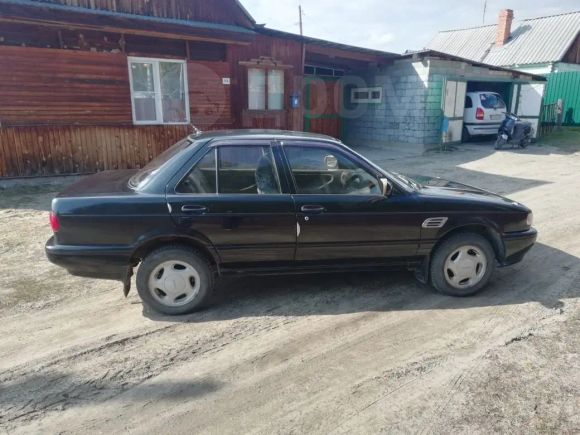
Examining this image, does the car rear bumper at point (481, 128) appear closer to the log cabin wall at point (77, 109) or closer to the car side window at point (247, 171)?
the log cabin wall at point (77, 109)

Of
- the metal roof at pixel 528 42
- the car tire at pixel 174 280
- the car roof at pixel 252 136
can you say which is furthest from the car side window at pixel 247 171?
the metal roof at pixel 528 42

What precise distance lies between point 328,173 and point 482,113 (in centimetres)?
1411

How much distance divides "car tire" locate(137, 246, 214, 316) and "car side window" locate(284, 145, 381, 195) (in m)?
1.19

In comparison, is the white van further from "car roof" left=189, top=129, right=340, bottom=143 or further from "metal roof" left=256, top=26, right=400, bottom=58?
"car roof" left=189, top=129, right=340, bottom=143

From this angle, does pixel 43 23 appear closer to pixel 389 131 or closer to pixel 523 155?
pixel 389 131

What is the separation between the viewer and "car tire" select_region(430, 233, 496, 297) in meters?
4.00

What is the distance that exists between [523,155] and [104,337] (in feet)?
46.5

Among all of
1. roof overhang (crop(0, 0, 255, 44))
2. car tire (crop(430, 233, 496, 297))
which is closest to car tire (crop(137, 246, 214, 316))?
car tire (crop(430, 233, 496, 297))

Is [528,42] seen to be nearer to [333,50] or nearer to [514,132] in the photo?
[514,132]

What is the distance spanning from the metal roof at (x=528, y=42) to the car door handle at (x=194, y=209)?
2759 centimetres

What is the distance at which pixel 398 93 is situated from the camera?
14.6 metres

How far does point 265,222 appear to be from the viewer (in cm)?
366

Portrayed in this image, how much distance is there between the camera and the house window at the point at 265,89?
1182 cm

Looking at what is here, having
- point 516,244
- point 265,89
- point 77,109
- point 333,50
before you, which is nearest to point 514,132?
point 333,50
